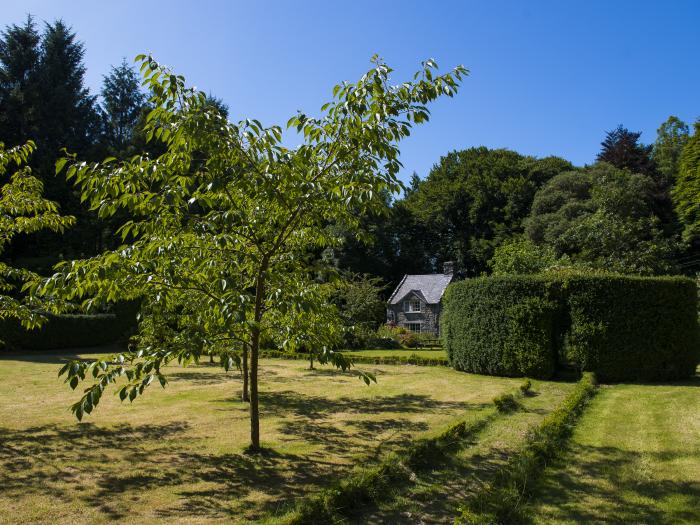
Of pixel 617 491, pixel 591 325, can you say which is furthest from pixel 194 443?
pixel 591 325

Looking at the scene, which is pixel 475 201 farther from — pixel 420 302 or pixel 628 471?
pixel 628 471

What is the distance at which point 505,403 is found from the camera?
10.3 metres

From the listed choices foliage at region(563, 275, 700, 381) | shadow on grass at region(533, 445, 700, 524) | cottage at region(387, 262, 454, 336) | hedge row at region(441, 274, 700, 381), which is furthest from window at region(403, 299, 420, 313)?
shadow on grass at region(533, 445, 700, 524)

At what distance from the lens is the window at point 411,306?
45.1 m

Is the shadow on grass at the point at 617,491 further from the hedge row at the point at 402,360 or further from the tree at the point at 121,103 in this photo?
the tree at the point at 121,103

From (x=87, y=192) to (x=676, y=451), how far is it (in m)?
8.37

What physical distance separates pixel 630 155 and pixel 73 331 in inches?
1811

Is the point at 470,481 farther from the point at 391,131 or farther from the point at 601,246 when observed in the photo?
the point at 601,246

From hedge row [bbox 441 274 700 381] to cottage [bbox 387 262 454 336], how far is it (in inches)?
1114

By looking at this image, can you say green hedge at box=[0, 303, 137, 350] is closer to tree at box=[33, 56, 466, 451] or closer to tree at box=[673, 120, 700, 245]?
tree at box=[33, 56, 466, 451]

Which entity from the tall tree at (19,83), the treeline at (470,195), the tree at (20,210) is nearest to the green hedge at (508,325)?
the treeline at (470,195)

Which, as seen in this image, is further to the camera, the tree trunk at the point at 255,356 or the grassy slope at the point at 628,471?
the tree trunk at the point at 255,356

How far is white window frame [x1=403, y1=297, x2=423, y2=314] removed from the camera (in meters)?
44.9

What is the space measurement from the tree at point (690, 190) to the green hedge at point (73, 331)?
38330 mm
